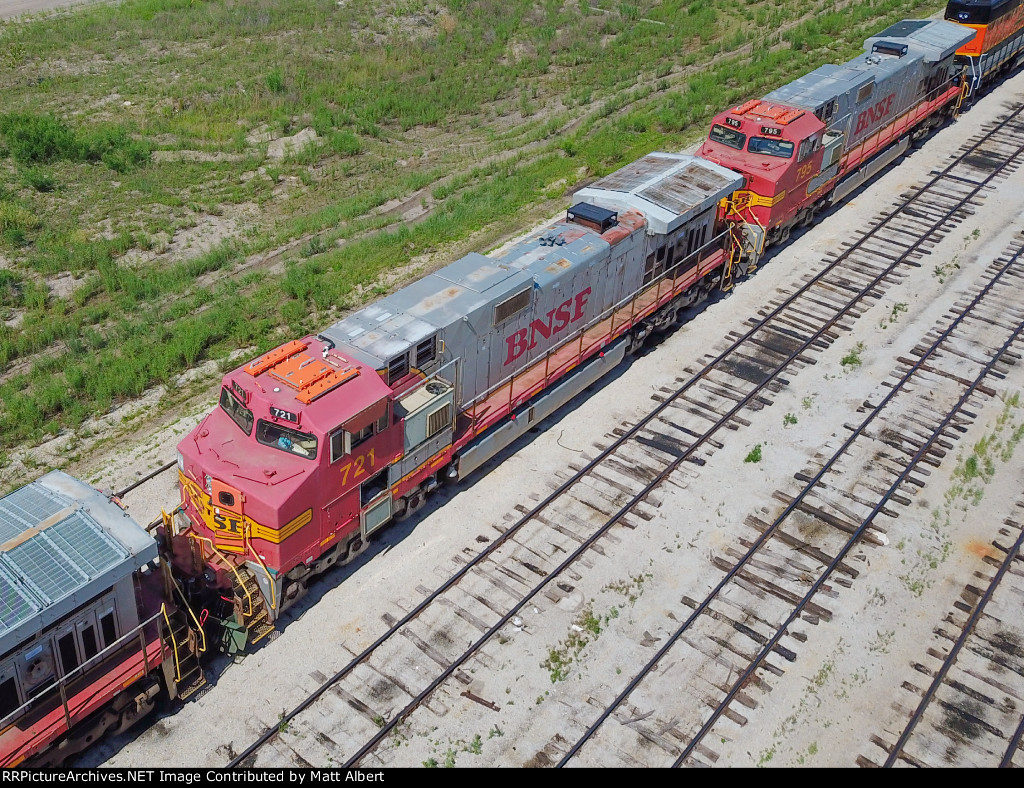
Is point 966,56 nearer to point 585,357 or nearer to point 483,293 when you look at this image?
point 585,357

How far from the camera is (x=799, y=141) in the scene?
24359 mm

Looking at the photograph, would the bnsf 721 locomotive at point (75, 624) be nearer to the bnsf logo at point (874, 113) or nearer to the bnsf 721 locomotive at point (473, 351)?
the bnsf 721 locomotive at point (473, 351)

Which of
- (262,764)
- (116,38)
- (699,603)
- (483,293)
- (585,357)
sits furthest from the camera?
(116,38)

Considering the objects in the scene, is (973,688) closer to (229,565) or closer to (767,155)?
(229,565)

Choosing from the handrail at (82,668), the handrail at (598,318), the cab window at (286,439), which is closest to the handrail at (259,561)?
the cab window at (286,439)

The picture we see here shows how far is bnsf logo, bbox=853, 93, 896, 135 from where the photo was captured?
28.4m

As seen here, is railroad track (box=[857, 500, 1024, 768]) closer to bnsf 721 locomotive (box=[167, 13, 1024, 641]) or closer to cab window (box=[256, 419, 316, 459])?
bnsf 721 locomotive (box=[167, 13, 1024, 641])

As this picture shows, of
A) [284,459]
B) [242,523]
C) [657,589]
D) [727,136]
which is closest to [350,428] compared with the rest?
[284,459]

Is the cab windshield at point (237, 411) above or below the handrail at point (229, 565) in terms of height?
above

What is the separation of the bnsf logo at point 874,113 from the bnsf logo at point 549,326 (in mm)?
13883

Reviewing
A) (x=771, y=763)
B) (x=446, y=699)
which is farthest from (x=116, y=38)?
(x=771, y=763)

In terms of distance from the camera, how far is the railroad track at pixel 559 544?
1357 cm

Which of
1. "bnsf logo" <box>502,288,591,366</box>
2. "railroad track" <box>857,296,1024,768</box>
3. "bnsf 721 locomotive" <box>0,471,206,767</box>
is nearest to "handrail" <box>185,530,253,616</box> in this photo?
"bnsf 721 locomotive" <box>0,471,206,767</box>
